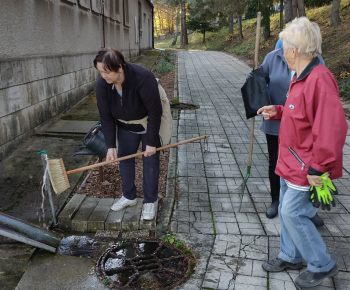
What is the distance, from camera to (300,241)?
2.64m

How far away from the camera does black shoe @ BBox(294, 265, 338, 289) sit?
2.69 metres

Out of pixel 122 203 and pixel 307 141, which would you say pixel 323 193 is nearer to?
pixel 307 141

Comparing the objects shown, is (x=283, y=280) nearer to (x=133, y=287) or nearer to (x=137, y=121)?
(x=133, y=287)

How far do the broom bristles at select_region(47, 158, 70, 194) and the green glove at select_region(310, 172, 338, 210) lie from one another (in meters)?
2.28

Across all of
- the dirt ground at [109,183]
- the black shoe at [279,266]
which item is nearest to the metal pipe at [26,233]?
the dirt ground at [109,183]

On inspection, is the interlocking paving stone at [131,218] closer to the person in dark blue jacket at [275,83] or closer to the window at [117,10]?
the person in dark blue jacket at [275,83]

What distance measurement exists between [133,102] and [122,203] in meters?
A: 1.26

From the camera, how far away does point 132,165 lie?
3859mm

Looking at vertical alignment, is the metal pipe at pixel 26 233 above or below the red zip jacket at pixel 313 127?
below

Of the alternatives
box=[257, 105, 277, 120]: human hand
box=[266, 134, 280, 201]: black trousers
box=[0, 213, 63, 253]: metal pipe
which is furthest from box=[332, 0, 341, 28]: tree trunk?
box=[0, 213, 63, 253]: metal pipe

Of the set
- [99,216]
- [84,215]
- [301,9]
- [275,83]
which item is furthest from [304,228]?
[301,9]

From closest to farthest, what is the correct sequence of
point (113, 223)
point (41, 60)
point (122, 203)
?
point (113, 223), point (122, 203), point (41, 60)

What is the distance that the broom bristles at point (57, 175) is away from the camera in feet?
10.7

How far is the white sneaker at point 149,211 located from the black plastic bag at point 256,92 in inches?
57.3
